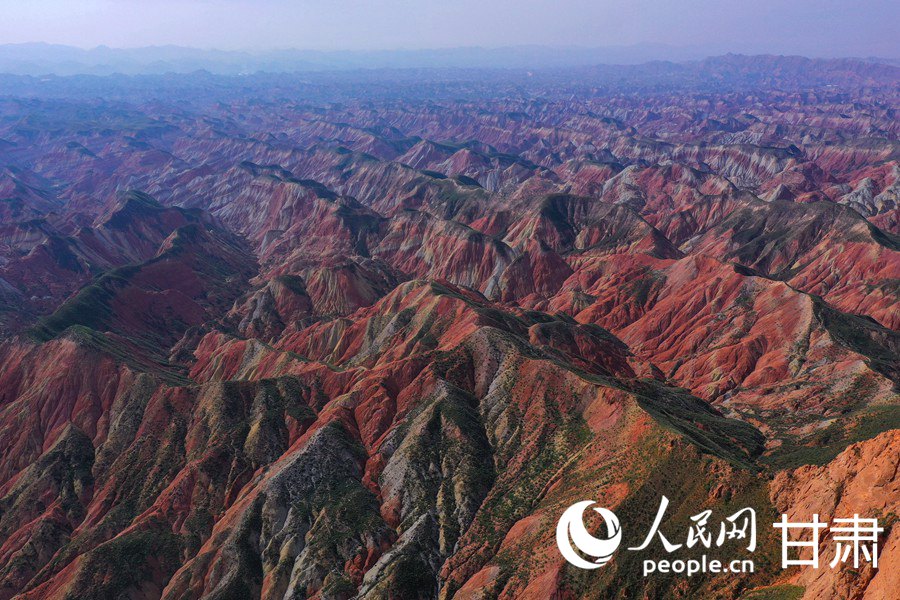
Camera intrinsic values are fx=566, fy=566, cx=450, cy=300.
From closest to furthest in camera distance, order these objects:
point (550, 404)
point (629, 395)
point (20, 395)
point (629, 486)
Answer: point (629, 486) < point (629, 395) < point (550, 404) < point (20, 395)

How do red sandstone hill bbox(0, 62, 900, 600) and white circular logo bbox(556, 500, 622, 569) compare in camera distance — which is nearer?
white circular logo bbox(556, 500, 622, 569)

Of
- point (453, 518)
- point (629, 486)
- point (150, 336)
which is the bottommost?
point (150, 336)

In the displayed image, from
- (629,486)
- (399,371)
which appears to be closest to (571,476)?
(629,486)

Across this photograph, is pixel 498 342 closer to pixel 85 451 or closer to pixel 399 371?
pixel 399 371

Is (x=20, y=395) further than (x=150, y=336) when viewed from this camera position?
No

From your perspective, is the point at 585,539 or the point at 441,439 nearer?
the point at 585,539

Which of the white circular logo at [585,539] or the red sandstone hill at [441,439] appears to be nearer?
the white circular logo at [585,539]

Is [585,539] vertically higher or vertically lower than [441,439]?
higher

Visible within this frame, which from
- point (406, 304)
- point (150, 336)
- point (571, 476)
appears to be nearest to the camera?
point (571, 476)
